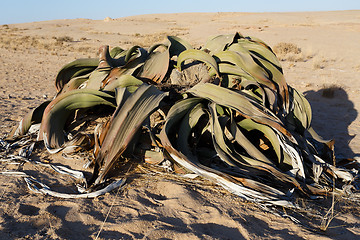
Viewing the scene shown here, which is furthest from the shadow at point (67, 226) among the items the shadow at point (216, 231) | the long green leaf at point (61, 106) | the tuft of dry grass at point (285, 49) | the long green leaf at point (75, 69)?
the tuft of dry grass at point (285, 49)

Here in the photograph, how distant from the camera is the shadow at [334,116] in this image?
3.62 metres

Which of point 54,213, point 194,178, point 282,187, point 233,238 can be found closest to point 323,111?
point 282,187

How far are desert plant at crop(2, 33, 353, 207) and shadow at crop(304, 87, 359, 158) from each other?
3.40ft

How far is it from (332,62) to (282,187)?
7.73 m

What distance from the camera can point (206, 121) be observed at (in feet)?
7.92

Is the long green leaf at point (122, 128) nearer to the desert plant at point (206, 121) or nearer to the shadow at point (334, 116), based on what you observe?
the desert plant at point (206, 121)

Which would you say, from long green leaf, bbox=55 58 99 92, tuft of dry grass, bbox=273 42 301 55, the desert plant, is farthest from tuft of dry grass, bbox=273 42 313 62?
long green leaf, bbox=55 58 99 92

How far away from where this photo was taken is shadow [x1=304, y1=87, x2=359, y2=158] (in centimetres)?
362

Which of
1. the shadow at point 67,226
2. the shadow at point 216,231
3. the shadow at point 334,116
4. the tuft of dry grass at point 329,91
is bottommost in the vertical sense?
the shadow at point 334,116

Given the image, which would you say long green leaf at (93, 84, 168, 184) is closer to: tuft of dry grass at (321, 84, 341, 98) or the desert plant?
the desert plant

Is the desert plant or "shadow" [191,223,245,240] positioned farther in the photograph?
the desert plant

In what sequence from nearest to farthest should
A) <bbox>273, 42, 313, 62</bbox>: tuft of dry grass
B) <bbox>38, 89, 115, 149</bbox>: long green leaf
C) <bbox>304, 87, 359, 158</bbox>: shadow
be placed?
<bbox>38, 89, 115, 149</bbox>: long green leaf < <bbox>304, 87, 359, 158</bbox>: shadow < <bbox>273, 42, 313, 62</bbox>: tuft of dry grass

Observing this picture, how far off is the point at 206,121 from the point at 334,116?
3.01 metres

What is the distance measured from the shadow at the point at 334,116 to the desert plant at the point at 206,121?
1036 millimetres
